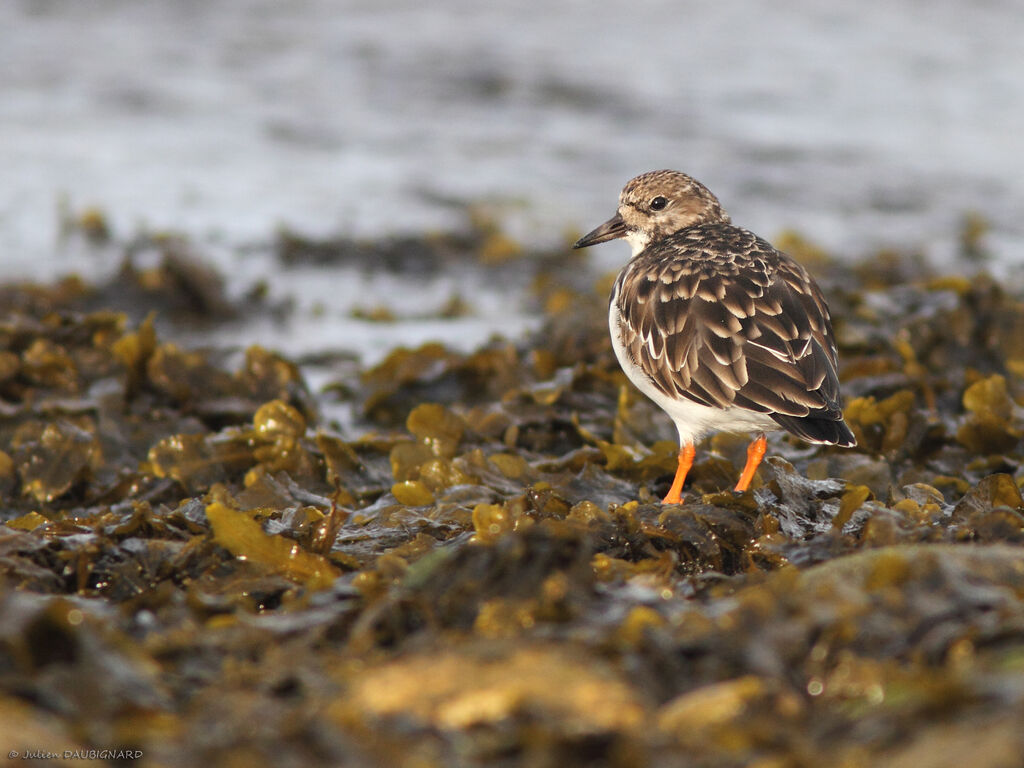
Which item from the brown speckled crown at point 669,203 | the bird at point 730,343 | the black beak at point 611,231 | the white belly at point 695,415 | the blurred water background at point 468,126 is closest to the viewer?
the bird at point 730,343

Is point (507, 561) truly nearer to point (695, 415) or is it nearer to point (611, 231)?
point (695, 415)

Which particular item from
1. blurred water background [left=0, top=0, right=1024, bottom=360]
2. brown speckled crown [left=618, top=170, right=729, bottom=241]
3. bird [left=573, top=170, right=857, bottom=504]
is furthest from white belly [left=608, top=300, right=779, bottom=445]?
blurred water background [left=0, top=0, right=1024, bottom=360]

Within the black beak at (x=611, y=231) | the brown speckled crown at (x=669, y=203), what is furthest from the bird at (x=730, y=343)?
the black beak at (x=611, y=231)

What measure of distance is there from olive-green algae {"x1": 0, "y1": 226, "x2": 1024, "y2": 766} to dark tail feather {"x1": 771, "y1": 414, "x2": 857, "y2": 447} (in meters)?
0.12

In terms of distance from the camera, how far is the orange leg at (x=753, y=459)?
12.1ft

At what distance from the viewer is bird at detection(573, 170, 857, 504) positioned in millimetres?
3479

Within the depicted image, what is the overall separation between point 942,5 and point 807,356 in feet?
40.9

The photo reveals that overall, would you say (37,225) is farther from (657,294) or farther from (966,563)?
(966,563)

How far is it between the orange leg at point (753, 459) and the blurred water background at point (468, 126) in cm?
288

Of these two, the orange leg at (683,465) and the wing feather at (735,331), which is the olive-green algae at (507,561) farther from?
the wing feather at (735,331)

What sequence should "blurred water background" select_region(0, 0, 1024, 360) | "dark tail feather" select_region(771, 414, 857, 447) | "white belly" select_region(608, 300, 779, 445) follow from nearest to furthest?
"dark tail feather" select_region(771, 414, 857, 447) → "white belly" select_region(608, 300, 779, 445) → "blurred water background" select_region(0, 0, 1024, 360)

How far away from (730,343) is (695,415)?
0.28m

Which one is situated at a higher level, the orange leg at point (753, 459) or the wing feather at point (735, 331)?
the wing feather at point (735, 331)

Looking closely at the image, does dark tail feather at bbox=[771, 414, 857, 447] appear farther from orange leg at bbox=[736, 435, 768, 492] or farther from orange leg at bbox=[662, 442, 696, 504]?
orange leg at bbox=[662, 442, 696, 504]
